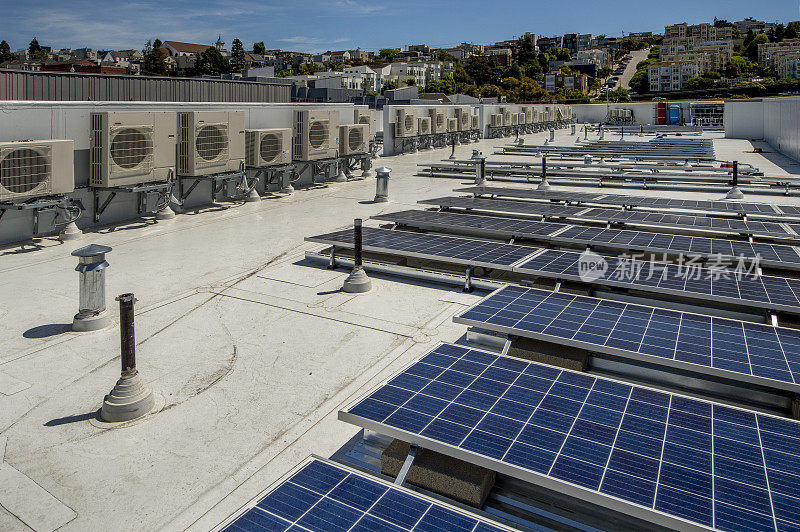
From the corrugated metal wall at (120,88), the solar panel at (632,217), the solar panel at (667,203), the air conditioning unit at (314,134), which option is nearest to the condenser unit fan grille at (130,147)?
the corrugated metal wall at (120,88)

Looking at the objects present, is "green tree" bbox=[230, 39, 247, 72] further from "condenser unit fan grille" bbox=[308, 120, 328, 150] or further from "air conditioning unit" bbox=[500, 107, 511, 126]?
"condenser unit fan grille" bbox=[308, 120, 328, 150]

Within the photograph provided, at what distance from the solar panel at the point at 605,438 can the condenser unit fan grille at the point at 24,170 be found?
35.5 feet

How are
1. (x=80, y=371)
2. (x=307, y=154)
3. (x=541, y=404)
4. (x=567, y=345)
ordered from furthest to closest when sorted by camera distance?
(x=307, y=154)
(x=80, y=371)
(x=567, y=345)
(x=541, y=404)

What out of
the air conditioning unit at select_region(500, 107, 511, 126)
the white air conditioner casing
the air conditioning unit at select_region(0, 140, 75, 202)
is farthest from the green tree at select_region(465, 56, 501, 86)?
the air conditioning unit at select_region(0, 140, 75, 202)

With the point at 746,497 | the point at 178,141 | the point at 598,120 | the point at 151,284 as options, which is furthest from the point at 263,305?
the point at 598,120

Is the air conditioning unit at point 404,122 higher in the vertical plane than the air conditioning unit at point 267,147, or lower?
higher

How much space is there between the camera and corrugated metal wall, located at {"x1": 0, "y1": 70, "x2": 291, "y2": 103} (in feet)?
64.2

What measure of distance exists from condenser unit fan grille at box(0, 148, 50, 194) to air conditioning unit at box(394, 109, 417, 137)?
77.2 feet

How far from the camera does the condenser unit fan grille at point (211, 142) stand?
17.0 meters

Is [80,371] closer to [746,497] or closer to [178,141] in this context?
[746,497]

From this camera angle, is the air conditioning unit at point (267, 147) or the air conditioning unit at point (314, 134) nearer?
the air conditioning unit at point (267, 147)

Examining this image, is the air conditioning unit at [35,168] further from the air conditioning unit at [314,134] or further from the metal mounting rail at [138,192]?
the air conditioning unit at [314,134]

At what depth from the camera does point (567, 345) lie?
257 inches

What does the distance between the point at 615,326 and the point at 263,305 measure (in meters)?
5.41
